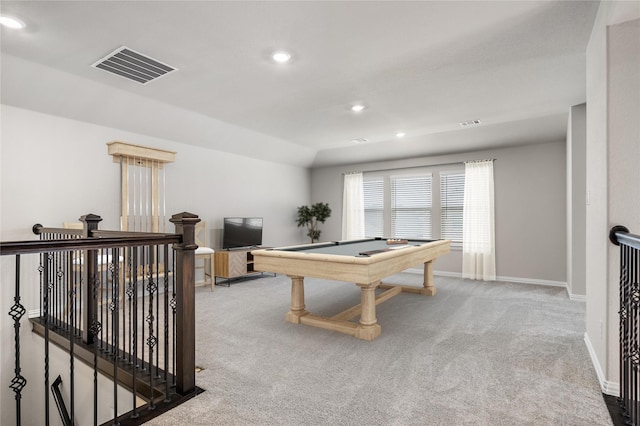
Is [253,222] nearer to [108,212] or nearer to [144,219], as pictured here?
[144,219]

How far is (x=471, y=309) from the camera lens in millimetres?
4191

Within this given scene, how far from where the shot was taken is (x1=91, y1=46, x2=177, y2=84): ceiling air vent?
9.99 feet

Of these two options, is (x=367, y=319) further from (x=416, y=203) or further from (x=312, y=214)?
(x=312, y=214)

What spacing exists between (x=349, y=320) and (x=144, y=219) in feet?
11.0

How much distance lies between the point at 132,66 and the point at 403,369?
12.0 ft

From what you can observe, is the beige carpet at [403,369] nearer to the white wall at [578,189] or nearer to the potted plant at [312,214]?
the white wall at [578,189]

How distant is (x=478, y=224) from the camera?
6.27 m

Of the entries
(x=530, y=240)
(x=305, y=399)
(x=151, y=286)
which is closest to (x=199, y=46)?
(x=151, y=286)

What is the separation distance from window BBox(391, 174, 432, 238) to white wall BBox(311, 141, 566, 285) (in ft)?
3.02

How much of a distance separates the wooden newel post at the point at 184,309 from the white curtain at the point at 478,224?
5.45m

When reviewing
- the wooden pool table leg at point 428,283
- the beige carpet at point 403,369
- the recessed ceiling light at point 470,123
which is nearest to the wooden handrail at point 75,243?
the beige carpet at point 403,369

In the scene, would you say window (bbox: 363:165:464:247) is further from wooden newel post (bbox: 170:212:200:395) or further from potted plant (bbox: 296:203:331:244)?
wooden newel post (bbox: 170:212:200:395)

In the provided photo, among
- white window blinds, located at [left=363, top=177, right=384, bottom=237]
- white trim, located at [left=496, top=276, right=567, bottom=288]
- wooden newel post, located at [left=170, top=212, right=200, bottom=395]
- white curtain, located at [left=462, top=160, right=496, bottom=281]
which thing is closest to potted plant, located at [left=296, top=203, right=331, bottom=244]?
Result: white window blinds, located at [left=363, top=177, right=384, bottom=237]

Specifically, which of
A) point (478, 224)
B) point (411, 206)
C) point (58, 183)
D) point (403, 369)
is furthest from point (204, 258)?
point (478, 224)
